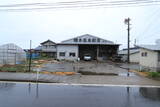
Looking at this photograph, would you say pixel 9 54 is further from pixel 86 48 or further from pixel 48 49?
pixel 48 49

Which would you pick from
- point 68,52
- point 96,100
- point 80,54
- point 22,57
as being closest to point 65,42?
point 68,52

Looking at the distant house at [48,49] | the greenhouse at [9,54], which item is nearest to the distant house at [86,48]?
the distant house at [48,49]

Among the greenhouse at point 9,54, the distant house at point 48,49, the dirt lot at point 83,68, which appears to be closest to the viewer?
the dirt lot at point 83,68

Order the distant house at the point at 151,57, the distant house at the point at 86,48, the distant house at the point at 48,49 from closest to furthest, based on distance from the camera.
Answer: the distant house at the point at 151,57 → the distant house at the point at 86,48 → the distant house at the point at 48,49

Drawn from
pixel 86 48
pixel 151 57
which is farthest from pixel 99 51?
pixel 151 57

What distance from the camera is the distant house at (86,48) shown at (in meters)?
44.6

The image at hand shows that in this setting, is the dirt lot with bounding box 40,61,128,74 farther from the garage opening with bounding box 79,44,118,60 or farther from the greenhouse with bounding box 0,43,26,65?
the garage opening with bounding box 79,44,118,60

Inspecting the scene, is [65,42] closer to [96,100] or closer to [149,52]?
[149,52]

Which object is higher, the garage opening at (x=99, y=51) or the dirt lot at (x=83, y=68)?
the garage opening at (x=99, y=51)

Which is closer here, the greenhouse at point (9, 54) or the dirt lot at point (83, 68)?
the dirt lot at point (83, 68)

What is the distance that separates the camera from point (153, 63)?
67.1 feet

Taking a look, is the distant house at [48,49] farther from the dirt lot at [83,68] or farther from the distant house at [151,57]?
the distant house at [151,57]

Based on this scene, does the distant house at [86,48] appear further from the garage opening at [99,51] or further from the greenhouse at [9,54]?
the greenhouse at [9,54]

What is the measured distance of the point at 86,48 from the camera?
1917 inches
